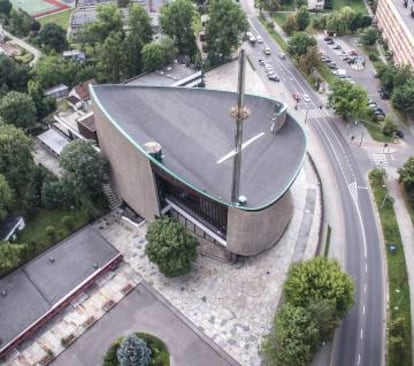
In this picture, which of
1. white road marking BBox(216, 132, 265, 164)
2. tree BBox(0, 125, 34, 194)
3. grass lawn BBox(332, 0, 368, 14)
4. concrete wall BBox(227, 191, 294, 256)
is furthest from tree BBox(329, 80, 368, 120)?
grass lawn BBox(332, 0, 368, 14)

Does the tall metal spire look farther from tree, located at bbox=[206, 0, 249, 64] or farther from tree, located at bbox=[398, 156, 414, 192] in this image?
tree, located at bbox=[206, 0, 249, 64]

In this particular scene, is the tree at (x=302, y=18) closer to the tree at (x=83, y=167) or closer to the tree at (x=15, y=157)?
the tree at (x=83, y=167)

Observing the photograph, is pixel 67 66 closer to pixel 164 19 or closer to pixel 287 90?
pixel 164 19

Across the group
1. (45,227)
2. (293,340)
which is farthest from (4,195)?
(293,340)

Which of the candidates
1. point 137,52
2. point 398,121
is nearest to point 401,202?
point 398,121

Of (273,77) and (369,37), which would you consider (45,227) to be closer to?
(273,77)

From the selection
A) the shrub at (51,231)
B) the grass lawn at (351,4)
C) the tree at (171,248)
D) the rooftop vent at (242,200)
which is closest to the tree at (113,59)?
the shrub at (51,231)
